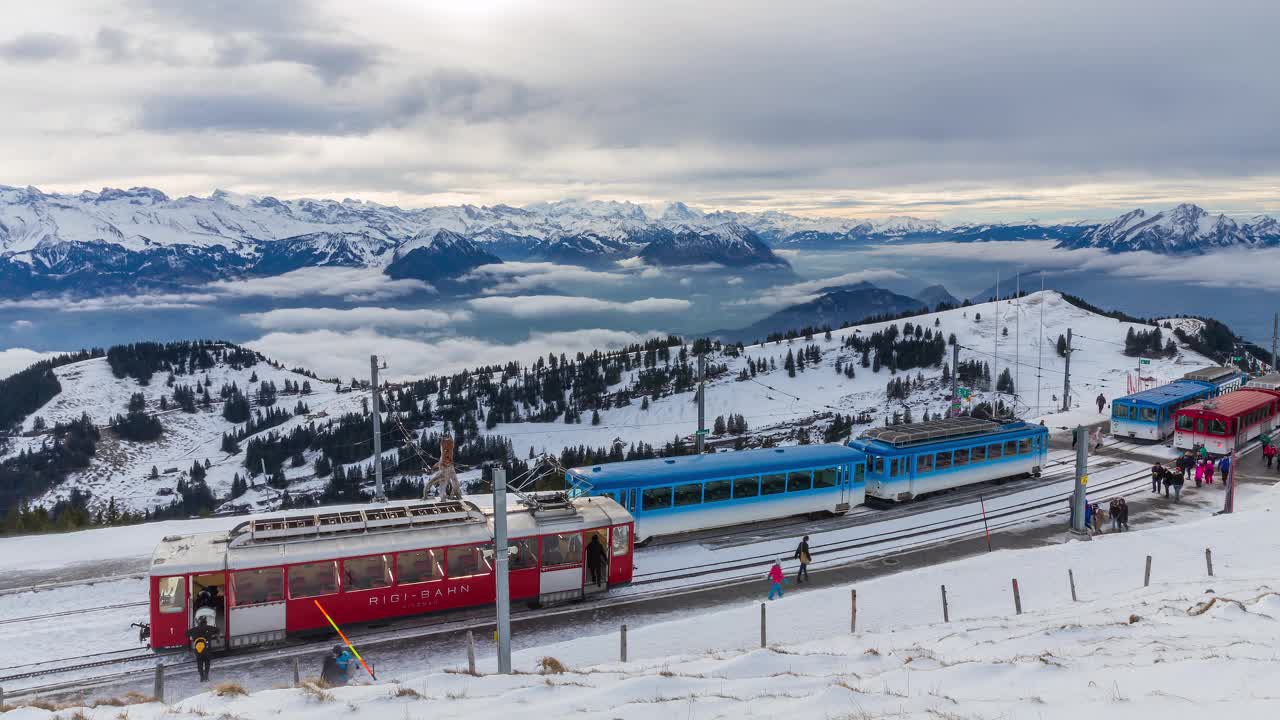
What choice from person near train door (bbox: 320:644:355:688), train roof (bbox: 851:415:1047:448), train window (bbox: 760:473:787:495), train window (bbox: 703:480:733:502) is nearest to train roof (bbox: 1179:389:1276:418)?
train roof (bbox: 851:415:1047:448)

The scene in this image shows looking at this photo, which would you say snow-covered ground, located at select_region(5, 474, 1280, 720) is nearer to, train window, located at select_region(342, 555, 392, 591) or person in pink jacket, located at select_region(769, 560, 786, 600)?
person in pink jacket, located at select_region(769, 560, 786, 600)

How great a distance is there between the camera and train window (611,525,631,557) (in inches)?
913

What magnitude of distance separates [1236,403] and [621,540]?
43.0 meters

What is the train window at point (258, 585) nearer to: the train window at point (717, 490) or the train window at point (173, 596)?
the train window at point (173, 596)

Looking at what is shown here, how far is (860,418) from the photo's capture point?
299ft

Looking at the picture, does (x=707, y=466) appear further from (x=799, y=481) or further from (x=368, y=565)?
(x=368, y=565)

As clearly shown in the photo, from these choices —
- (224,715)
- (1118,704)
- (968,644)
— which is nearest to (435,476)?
(224,715)

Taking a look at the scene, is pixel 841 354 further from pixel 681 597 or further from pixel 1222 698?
pixel 1222 698

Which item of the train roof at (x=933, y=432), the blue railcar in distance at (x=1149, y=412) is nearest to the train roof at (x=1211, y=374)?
the blue railcar in distance at (x=1149, y=412)

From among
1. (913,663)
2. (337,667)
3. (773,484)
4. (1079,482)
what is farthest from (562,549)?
(1079,482)

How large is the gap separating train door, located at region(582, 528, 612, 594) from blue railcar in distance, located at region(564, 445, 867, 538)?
3758 mm

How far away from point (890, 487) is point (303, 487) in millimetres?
137313

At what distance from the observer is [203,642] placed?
17219mm

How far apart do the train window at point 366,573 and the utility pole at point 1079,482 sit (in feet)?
78.0
